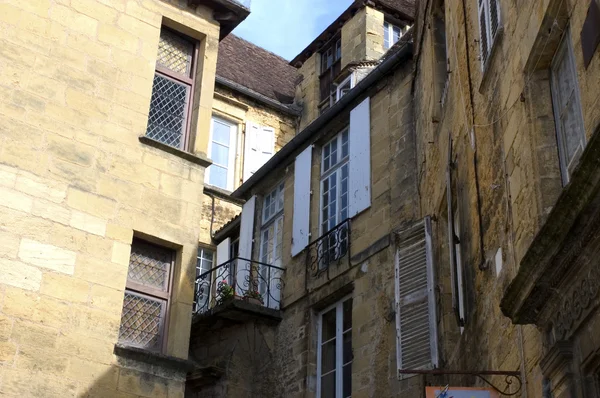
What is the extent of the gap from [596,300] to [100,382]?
502cm

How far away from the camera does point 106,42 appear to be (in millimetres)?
10109

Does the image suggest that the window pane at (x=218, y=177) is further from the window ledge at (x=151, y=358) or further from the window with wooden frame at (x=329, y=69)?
the window ledge at (x=151, y=358)

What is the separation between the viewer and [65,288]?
8.66 metres

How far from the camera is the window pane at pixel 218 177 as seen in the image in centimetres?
1822

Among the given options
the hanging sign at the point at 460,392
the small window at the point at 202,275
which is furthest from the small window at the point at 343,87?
the hanging sign at the point at 460,392

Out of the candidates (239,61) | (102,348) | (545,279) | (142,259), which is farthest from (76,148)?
(239,61)

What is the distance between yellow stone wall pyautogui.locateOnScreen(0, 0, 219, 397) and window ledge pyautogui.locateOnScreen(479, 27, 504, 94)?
3.53 meters

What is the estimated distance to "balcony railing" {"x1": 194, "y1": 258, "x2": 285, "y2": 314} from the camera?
13.3 m

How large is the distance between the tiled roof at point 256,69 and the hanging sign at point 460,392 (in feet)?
46.4

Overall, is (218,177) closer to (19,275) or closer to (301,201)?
(301,201)

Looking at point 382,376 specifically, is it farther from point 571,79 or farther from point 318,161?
point 571,79

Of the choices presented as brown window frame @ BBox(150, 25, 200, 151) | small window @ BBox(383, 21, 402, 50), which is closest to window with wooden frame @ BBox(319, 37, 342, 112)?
small window @ BBox(383, 21, 402, 50)

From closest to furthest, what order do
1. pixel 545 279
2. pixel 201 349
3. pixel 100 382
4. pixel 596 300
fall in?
1. pixel 596 300
2. pixel 545 279
3. pixel 100 382
4. pixel 201 349

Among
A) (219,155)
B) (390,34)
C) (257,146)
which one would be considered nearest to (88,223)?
(219,155)
